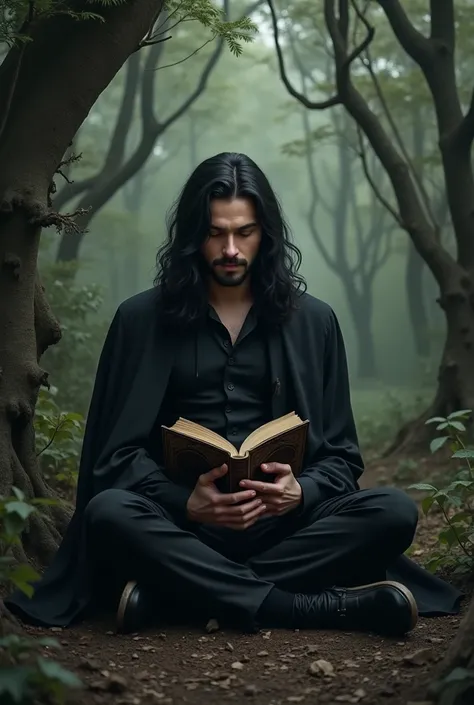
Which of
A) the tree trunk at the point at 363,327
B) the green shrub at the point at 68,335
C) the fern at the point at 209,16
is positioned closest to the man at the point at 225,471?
the fern at the point at 209,16

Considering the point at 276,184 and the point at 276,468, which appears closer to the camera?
the point at 276,468

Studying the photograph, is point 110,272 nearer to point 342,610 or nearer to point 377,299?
point 377,299

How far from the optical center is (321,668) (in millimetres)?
3551

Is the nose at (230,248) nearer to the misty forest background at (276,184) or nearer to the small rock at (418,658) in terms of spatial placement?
the misty forest background at (276,184)

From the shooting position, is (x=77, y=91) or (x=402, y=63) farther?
(x=402, y=63)

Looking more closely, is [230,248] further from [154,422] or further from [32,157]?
[32,157]

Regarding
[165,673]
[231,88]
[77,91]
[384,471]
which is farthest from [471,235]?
[231,88]

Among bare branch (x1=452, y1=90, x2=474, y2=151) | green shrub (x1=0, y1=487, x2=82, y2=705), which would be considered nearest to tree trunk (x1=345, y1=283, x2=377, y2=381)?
bare branch (x1=452, y1=90, x2=474, y2=151)

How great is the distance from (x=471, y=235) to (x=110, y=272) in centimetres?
2187

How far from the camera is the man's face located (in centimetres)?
446

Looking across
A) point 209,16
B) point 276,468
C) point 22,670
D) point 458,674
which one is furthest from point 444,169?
point 22,670

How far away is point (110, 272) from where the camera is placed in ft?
96.5

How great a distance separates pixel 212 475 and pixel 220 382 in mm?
580

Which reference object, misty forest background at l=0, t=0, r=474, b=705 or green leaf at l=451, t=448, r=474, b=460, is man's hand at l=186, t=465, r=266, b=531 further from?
green leaf at l=451, t=448, r=474, b=460
